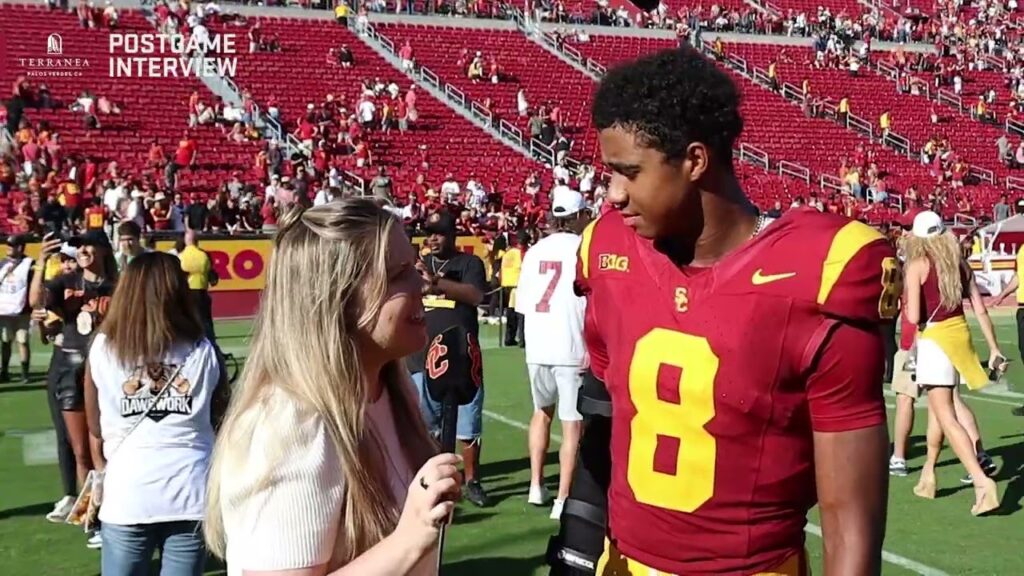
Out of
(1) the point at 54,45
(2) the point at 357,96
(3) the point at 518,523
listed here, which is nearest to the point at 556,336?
(3) the point at 518,523

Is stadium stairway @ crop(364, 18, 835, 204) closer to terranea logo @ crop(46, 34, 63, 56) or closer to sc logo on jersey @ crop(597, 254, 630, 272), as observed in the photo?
terranea logo @ crop(46, 34, 63, 56)

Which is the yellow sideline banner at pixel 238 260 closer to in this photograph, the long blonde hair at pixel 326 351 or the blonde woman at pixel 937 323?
the blonde woman at pixel 937 323

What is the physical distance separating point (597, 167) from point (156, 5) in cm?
1238

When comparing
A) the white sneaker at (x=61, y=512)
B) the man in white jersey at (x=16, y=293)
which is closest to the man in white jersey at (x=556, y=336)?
the white sneaker at (x=61, y=512)

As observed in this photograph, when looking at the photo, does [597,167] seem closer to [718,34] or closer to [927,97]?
[718,34]

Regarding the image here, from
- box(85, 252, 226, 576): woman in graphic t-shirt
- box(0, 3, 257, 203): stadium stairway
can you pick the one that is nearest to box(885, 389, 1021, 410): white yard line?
box(85, 252, 226, 576): woman in graphic t-shirt

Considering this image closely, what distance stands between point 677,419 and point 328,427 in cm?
83

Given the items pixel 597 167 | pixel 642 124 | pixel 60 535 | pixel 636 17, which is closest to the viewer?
pixel 642 124

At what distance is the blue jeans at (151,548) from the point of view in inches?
151

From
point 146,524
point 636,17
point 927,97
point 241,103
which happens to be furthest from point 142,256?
point 927,97

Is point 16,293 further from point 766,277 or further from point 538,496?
point 766,277

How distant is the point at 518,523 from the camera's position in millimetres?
6773

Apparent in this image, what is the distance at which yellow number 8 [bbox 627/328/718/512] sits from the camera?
2449 mm

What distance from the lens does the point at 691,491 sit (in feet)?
8.20
